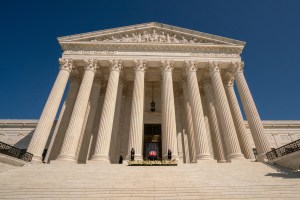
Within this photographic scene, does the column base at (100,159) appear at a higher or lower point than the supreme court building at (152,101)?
lower

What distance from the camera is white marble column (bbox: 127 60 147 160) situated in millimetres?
20547

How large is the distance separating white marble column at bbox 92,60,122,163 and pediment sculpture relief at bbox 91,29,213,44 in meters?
4.47

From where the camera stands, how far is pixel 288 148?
1745cm

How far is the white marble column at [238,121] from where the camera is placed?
23.6 metres

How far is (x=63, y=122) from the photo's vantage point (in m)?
25.8

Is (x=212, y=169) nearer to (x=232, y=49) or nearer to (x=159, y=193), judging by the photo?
(x=159, y=193)

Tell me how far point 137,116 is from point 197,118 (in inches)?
264

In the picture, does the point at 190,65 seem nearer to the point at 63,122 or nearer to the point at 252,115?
the point at 252,115

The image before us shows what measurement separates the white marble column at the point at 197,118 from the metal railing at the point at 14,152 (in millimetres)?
16466

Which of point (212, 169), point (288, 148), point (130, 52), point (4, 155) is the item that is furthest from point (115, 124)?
point (288, 148)

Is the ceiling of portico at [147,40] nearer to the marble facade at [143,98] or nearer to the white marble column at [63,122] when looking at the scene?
the marble facade at [143,98]

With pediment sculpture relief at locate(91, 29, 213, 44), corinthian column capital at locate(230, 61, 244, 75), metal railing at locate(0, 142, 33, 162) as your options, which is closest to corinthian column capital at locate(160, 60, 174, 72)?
A: pediment sculpture relief at locate(91, 29, 213, 44)

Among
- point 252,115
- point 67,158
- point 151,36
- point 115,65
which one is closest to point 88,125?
point 67,158

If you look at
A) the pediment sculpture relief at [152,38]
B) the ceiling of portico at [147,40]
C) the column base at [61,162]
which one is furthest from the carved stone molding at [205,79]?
the column base at [61,162]
